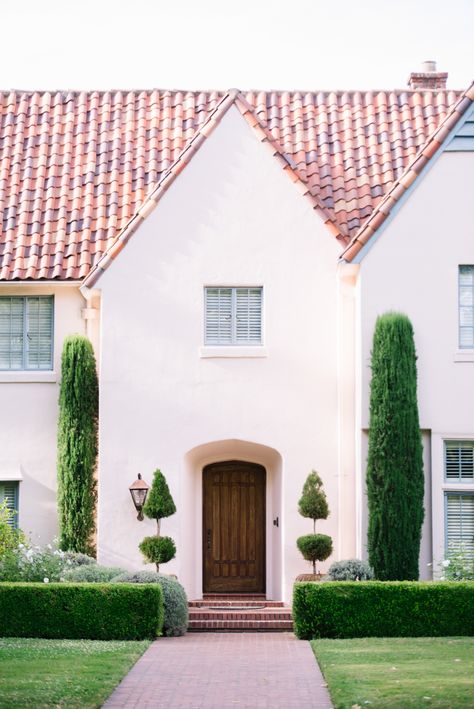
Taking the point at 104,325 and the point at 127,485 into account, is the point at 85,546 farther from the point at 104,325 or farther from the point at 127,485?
the point at 104,325

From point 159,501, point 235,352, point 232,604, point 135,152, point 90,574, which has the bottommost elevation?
point 232,604

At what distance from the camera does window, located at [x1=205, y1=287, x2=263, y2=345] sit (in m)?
23.7

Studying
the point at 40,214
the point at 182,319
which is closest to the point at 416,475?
the point at 182,319

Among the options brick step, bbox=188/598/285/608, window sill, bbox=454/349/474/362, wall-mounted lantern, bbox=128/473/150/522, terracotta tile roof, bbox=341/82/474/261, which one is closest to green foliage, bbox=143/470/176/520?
wall-mounted lantern, bbox=128/473/150/522

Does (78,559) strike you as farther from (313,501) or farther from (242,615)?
(313,501)

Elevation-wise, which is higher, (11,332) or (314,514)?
(11,332)

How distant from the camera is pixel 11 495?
79.9 ft

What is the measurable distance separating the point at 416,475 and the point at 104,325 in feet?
21.3

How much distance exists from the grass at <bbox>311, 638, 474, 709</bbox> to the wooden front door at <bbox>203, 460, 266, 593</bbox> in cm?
559

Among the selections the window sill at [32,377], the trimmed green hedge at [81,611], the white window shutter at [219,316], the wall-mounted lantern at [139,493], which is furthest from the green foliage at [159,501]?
the trimmed green hedge at [81,611]

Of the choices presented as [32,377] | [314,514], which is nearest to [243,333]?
[314,514]

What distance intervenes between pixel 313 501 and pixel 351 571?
6.28ft

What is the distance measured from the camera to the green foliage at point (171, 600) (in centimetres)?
2016

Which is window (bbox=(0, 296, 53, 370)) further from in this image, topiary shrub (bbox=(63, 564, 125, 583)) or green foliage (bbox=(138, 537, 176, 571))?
topiary shrub (bbox=(63, 564, 125, 583))
